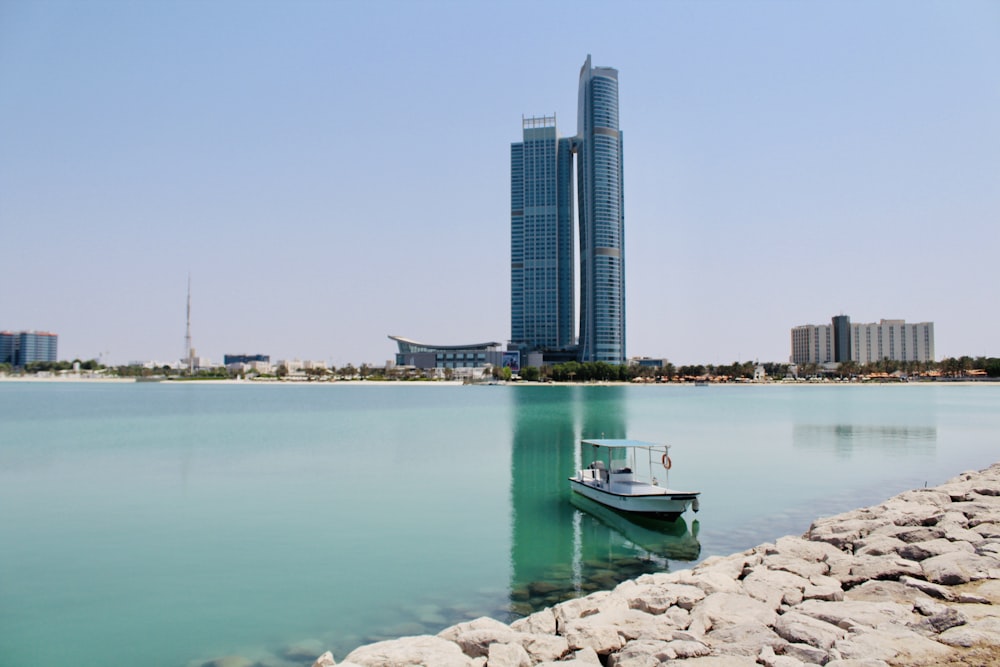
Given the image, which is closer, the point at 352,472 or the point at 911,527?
the point at 911,527

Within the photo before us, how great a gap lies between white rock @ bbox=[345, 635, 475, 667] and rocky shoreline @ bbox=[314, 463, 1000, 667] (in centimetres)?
2

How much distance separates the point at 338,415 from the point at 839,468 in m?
63.3

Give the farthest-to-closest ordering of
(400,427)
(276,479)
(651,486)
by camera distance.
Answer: (400,427)
(276,479)
(651,486)

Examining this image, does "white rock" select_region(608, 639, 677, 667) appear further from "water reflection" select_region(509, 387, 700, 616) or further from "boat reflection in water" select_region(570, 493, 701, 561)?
"boat reflection in water" select_region(570, 493, 701, 561)

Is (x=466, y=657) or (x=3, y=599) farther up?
(x=466, y=657)

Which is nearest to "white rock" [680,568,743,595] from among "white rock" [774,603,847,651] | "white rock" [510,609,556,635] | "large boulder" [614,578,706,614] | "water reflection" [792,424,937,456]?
"large boulder" [614,578,706,614]

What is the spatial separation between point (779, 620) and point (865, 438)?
1955 inches

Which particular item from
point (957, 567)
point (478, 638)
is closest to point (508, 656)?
point (478, 638)

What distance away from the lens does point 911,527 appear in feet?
59.0

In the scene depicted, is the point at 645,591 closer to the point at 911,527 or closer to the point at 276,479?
the point at 911,527

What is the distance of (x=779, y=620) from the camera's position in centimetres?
1130

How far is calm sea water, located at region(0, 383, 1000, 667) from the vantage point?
634 inches

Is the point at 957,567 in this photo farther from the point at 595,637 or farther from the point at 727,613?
the point at 595,637

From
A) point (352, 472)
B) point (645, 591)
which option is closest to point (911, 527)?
point (645, 591)
